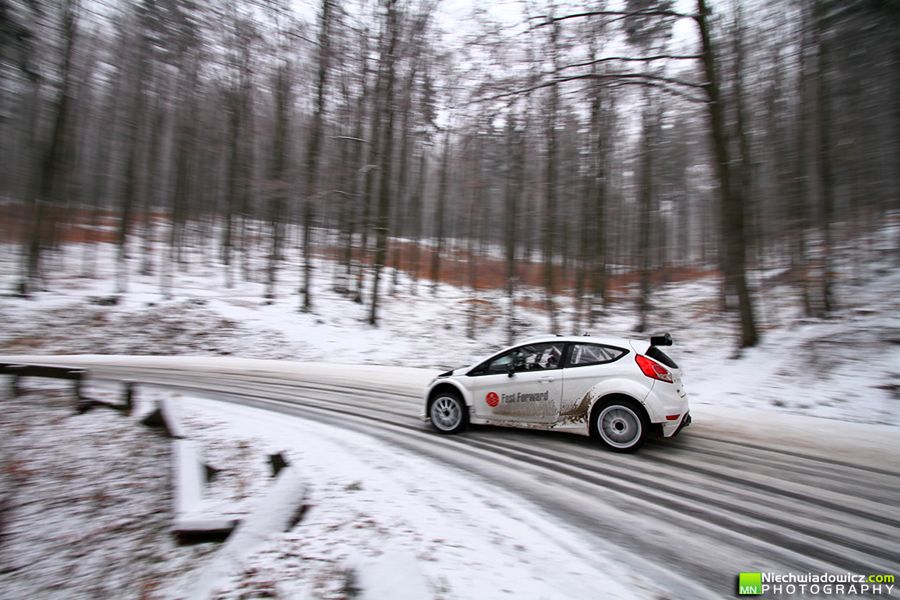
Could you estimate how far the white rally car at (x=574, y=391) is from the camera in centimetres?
564

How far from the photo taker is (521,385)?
6391 mm

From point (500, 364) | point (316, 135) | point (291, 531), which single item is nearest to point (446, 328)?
point (316, 135)

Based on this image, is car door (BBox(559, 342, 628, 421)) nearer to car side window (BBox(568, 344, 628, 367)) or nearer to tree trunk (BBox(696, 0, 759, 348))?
car side window (BBox(568, 344, 628, 367))

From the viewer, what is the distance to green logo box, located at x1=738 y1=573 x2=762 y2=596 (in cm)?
290

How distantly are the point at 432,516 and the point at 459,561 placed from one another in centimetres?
76

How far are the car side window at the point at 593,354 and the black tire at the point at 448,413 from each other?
1.81 meters

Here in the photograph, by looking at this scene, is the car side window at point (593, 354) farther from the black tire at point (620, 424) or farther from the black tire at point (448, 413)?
the black tire at point (448, 413)

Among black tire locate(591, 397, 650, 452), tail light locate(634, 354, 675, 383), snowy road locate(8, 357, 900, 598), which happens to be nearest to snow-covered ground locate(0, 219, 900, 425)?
snowy road locate(8, 357, 900, 598)

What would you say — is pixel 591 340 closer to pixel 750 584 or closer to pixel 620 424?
pixel 620 424

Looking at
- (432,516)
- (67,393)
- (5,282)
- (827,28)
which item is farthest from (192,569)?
(5,282)

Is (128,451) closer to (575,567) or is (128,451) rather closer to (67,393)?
(67,393)

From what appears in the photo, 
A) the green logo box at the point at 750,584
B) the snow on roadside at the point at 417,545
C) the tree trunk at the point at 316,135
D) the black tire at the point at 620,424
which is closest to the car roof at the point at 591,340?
the black tire at the point at 620,424

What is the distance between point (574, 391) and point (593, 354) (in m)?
0.57

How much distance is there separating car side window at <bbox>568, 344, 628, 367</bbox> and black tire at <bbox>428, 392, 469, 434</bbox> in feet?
5.94
